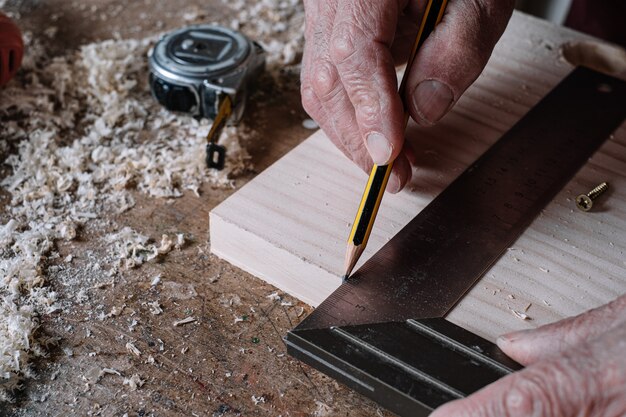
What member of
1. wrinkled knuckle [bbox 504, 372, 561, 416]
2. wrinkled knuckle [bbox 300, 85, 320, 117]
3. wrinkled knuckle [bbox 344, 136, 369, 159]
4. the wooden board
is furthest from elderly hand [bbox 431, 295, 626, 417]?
wrinkled knuckle [bbox 300, 85, 320, 117]

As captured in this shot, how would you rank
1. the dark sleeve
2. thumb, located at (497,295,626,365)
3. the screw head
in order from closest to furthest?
thumb, located at (497,295,626,365), the screw head, the dark sleeve

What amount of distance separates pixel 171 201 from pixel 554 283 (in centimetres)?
74

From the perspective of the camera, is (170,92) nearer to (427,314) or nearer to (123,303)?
(123,303)

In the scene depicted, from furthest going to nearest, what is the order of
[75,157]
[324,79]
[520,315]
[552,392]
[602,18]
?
[602,18] → [75,157] → [324,79] → [520,315] → [552,392]

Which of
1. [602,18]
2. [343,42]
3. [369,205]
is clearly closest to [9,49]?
[343,42]

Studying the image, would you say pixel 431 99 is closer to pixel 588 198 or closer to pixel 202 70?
pixel 588 198

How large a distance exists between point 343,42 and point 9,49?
2.72ft

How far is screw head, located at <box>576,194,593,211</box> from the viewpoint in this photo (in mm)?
1270

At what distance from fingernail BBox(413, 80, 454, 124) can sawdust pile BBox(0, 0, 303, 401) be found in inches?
17.7

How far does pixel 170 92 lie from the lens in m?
1.54

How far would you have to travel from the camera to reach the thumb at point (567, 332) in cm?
92

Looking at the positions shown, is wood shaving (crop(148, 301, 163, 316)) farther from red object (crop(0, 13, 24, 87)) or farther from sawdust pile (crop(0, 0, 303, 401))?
red object (crop(0, 13, 24, 87))

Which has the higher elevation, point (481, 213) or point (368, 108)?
point (368, 108)

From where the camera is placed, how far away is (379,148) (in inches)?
43.6
